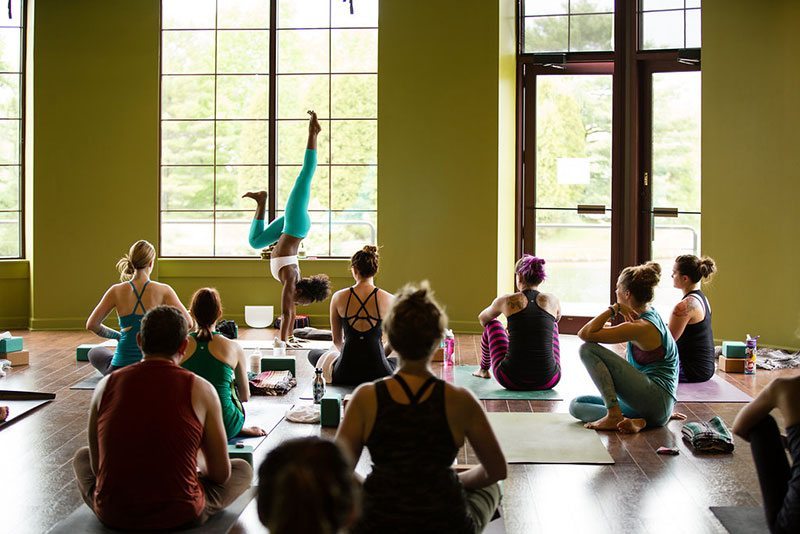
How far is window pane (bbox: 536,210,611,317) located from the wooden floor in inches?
133

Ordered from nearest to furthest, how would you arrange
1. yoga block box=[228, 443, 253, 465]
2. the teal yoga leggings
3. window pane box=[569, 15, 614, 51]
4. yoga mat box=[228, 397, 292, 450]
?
yoga block box=[228, 443, 253, 465] < yoga mat box=[228, 397, 292, 450] < the teal yoga leggings < window pane box=[569, 15, 614, 51]

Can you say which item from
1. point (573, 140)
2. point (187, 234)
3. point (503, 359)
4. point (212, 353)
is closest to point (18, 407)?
point (212, 353)

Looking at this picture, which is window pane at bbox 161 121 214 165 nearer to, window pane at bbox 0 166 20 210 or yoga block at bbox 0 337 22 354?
window pane at bbox 0 166 20 210

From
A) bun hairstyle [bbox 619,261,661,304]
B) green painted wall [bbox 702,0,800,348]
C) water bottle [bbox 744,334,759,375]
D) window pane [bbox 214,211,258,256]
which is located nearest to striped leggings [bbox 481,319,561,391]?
bun hairstyle [bbox 619,261,661,304]

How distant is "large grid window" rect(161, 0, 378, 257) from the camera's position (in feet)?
30.3

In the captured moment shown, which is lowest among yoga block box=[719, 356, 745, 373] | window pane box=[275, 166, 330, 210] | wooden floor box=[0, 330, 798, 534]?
wooden floor box=[0, 330, 798, 534]

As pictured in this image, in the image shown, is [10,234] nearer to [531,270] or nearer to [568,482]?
[531,270]

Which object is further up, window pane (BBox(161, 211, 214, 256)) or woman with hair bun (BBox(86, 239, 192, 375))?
window pane (BBox(161, 211, 214, 256))

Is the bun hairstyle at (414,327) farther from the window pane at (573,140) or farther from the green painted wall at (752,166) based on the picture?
the window pane at (573,140)

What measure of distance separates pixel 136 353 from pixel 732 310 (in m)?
4.92

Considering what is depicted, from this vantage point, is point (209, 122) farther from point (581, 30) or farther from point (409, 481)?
point (409, 481)

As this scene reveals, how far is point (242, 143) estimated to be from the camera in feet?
30.5

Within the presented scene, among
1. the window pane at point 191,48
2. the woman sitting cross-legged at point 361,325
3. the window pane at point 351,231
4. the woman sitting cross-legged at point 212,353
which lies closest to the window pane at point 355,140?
the window pane at point 351,231

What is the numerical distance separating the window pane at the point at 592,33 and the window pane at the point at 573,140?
0.27m
